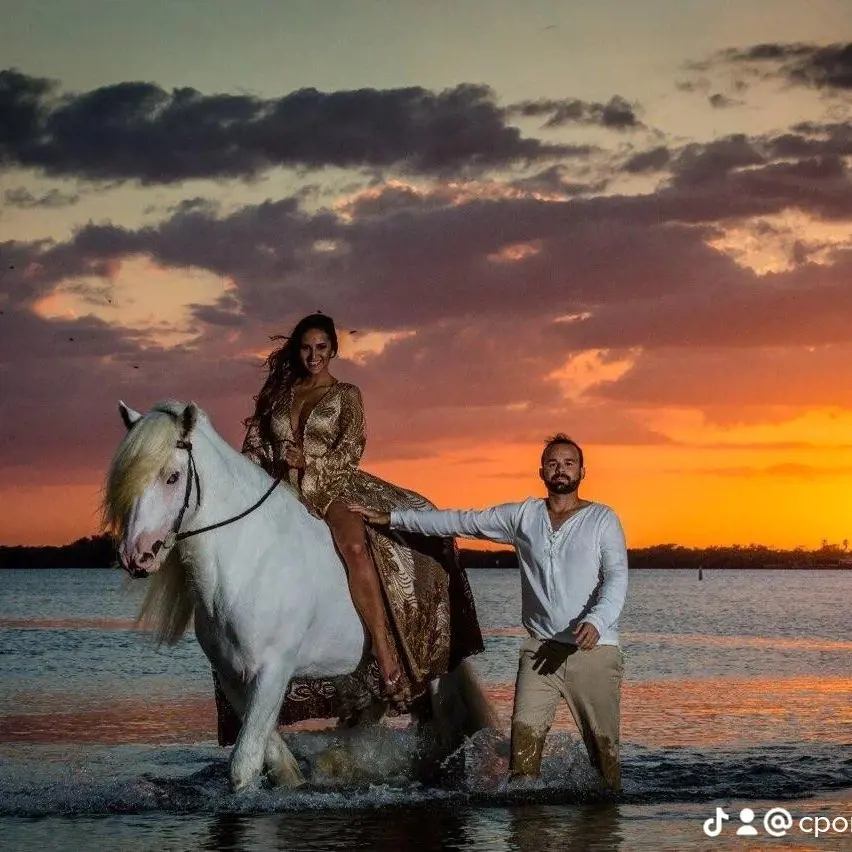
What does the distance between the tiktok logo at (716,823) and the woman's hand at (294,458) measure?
2.90m

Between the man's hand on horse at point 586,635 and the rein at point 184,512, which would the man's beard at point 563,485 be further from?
the rein at point 184,512

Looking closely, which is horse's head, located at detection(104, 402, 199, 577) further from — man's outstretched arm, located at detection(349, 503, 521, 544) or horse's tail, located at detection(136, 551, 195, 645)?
man's outstretched arm, located at detection(349, 503, 521, 544)

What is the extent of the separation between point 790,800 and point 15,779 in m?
5.03

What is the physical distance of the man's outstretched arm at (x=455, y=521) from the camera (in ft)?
27.6

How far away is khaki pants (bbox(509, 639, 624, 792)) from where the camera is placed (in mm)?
8086

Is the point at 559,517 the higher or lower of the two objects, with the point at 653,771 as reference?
higher

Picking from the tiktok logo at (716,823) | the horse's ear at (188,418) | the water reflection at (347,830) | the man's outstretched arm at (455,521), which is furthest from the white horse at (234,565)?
the tiktok logo at (716,823)

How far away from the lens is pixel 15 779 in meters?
10.1

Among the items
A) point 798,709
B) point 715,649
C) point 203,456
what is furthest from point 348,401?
point 715,649

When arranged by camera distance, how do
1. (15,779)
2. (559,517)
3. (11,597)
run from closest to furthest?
(559,517) < (15,779) < (11,597)

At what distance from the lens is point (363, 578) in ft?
27.6

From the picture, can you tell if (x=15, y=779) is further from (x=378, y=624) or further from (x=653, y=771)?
(x=653, y=771)

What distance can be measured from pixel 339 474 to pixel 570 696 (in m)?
1.76

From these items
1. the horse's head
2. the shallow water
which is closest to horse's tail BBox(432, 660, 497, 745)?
the shallow water
